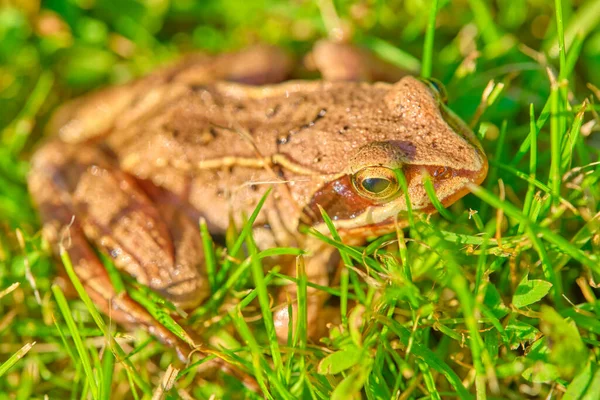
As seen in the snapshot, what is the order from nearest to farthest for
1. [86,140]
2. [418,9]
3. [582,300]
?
[582,300] → [86,140] → [418,9]

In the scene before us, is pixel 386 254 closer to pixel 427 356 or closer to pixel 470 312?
pixel 427 356

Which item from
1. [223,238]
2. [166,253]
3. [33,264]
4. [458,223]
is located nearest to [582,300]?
[458,223]

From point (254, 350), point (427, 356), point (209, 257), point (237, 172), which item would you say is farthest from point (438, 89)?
point (254, 350)

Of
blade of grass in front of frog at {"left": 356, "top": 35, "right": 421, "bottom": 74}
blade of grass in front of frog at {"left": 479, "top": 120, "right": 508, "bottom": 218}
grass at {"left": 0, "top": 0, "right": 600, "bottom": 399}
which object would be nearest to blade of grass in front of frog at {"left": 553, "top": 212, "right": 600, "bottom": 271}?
grass at {"left": 0, "top": 0, "right": 600, "bottom": 399}

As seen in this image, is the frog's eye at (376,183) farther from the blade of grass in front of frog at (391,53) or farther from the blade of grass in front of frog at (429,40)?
the blade of grass in front of frog at (391,53)

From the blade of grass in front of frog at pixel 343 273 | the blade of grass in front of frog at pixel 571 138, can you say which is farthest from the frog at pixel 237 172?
the blade of grass in front of frog at pixel 571 138

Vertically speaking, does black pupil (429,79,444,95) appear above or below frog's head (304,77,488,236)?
above

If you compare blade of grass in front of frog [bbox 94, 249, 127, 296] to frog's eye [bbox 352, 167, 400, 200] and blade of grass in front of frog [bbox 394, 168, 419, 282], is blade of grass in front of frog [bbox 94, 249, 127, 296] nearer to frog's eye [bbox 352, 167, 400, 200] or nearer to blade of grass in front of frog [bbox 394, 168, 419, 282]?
frog's eye [bbox 352, 167, 400, 200]

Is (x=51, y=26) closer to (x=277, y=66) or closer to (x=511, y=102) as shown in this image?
(x=277, y=66)
